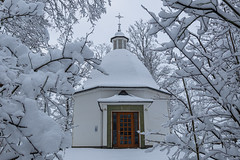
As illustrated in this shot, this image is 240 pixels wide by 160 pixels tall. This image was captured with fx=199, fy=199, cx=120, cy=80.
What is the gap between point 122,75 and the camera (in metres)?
12.5

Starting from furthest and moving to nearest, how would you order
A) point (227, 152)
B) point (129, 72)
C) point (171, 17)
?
point (129, 72)
point (227, 152)
point (171, 17)

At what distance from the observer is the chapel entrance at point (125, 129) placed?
1055 cm

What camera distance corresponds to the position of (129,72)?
12.8 metres

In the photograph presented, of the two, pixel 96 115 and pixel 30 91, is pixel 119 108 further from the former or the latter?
pixel 30 91

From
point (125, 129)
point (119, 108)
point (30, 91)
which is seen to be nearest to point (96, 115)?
point (119, 108)

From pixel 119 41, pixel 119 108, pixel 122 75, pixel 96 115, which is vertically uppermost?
pixel 119 41


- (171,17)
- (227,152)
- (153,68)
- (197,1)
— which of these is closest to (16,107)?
(171,17)

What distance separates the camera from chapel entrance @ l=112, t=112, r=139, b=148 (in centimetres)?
1055

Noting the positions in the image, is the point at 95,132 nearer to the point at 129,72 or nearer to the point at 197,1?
the point at 129,72

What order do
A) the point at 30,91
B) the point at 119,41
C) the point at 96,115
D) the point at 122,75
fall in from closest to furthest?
the point at 30,91
the point at 96,115
the point at 122,75
the point at 119,41

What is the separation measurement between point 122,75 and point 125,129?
135 inches

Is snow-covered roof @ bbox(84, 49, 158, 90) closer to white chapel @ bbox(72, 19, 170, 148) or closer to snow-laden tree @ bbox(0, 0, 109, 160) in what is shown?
white chapel @ bbox(72, 19, 170, 148)

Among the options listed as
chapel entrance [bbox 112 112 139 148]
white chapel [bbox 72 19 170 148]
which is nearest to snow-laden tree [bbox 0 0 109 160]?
white chapel [bbox 72 19 170 148]

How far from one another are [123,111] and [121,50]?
574cm
